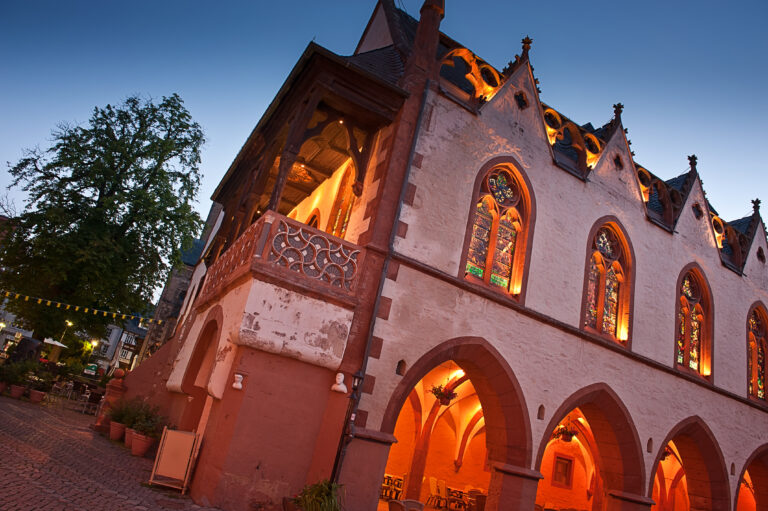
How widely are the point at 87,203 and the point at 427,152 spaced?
41.1ft

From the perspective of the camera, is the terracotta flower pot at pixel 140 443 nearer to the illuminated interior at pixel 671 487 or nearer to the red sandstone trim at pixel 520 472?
the red sandstone trim at pixel 520 472

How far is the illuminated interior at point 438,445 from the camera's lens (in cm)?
1381

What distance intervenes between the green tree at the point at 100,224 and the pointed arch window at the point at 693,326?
50.7ft

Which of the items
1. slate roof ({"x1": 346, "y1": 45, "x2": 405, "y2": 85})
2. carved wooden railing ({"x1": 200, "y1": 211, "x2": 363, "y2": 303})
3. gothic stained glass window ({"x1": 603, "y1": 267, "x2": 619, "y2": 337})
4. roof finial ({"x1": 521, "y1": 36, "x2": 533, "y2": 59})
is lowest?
carved wooden railing ({"x1": 200, "y1": 211, "x2": 363, "y2": 303})

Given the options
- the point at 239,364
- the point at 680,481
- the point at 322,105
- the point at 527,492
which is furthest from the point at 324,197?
the point at 680,481

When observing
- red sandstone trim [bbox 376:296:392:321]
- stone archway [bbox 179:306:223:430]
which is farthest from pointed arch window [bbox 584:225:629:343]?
stone archway [bbox 179:306:223:430]

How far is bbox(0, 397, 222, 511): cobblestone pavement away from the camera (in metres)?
6.02

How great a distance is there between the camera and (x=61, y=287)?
54.4ft

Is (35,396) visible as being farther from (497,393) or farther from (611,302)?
(611,302)

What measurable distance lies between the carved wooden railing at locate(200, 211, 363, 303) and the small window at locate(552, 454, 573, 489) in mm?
11771

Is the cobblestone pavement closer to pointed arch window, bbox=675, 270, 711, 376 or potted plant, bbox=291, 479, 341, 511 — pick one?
potted plant, bbox=291, 479, 341, 511

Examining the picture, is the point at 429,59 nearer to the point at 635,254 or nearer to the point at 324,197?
the point at 324,197

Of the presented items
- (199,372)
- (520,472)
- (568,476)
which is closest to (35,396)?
(199,372)

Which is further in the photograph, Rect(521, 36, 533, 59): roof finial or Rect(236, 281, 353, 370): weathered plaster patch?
Rect(521, 36, 533, 59): roof finial
